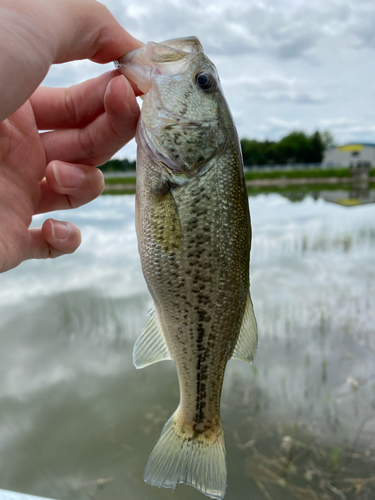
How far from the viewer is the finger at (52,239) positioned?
2.09 m

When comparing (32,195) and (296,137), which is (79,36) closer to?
(32,195)

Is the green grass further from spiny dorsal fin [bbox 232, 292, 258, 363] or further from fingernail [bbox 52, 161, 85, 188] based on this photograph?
spiny dorsal fin [bbox 232, 292, 258, 363]

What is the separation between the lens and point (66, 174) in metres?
1.89

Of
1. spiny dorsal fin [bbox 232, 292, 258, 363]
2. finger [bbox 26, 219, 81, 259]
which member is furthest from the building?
spiny dorsal fin [bbox 232, 292, 258, 363]

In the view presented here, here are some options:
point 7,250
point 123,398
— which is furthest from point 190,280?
point 123,398

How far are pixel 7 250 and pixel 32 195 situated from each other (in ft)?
1.29

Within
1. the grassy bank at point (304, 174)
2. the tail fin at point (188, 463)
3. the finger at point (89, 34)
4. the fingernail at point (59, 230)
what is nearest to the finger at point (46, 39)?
the finger at point (89, 34)

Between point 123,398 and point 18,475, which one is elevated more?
point 123,398

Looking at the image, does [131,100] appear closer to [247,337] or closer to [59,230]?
[59,230]

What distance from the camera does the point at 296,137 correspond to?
59.8 m

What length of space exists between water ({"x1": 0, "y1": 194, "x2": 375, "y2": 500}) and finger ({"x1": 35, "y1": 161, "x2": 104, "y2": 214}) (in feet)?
12.9

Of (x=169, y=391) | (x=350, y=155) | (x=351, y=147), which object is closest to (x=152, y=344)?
(x=169, y=391)

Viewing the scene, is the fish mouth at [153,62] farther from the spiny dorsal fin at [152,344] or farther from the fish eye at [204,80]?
the spiny dorsal fin at [152,344]

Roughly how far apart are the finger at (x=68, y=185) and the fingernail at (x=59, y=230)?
187mm
